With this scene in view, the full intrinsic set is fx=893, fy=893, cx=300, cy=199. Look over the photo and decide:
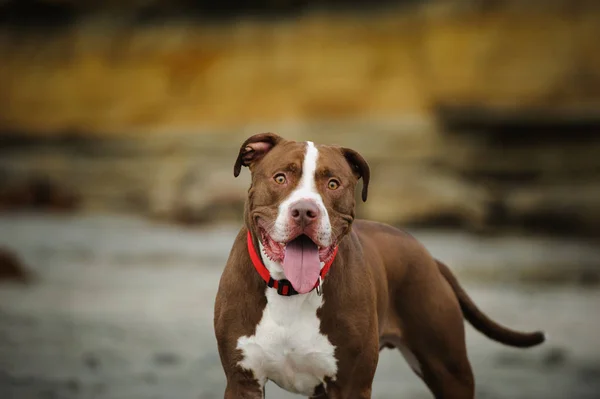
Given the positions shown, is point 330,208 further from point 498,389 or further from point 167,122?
point 167,122

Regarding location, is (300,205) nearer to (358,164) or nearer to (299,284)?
(299,284)

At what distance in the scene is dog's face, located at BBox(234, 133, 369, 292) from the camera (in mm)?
3539

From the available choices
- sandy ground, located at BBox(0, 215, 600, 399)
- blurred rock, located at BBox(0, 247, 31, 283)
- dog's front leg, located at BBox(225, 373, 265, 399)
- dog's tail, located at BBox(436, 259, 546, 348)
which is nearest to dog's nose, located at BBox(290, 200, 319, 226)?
dog's front leg, located at BBox(225, 373, 265, 399)

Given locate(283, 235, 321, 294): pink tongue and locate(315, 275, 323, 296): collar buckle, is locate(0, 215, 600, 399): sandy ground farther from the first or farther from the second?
locate(283, 235, 321, 294): pink tongue

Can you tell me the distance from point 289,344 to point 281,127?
14491 mm

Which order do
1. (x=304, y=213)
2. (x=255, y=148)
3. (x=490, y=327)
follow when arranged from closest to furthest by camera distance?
(x=304, y=213)
(x=255, y=148)
(x=490, y=327)

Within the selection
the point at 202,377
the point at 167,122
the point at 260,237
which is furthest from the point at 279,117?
the point at 260,237

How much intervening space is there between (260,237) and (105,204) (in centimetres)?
1548

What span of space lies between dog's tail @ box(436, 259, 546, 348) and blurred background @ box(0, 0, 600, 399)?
5.70m

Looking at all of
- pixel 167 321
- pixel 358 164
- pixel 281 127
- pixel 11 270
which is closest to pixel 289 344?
pixel 358 164

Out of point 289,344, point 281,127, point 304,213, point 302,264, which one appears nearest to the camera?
point 304,213

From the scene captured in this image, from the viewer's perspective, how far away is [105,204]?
18.7m

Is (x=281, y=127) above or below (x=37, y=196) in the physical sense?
above

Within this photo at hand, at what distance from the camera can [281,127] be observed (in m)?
18.1
